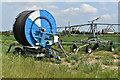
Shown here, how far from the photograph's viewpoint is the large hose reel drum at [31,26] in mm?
9102

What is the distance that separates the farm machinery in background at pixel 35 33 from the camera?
914cm

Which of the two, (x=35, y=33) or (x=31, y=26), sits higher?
(x=31, y=26)

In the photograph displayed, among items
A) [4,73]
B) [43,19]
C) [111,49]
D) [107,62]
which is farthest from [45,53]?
[111,49]

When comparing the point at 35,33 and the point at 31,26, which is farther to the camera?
the point at 35,33

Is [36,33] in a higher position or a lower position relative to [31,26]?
lower

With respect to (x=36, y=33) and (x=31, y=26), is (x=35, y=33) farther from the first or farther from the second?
(x=31, y=26)

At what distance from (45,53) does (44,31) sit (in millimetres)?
1227

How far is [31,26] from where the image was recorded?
925cm

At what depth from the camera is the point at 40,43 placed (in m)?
9.44

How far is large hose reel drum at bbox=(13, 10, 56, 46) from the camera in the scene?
9.10 m

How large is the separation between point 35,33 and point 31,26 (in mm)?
452

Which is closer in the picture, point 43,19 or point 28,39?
point 28,39

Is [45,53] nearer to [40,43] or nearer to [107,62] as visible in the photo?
[40,43]

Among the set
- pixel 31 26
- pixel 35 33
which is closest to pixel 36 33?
pixel 35 33
